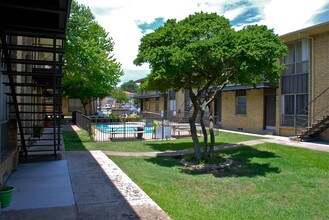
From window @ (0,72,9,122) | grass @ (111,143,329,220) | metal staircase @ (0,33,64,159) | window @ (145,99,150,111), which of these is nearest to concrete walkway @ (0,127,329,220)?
grass @ (111,143,329,220)

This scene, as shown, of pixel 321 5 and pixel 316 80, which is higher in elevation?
pixel 321 5

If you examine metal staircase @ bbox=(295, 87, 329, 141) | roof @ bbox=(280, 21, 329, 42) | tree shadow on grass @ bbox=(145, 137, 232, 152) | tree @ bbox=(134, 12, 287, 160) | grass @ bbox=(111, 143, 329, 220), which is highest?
roof @ bbox=(280, 21, 329, 42)

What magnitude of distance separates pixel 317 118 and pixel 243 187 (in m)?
11.1

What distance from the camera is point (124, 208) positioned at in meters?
5.12

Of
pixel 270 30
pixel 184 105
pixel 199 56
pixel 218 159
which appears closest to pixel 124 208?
pixel 199 56

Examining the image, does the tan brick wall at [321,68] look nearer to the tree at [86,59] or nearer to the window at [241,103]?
the window at [241,103]

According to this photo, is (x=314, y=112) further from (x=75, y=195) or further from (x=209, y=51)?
(x=75, y=195)

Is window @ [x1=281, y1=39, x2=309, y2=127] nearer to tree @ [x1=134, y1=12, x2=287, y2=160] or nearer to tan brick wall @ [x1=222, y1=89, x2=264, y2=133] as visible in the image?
tan brick wall @ [x1=222, y1=89, x2=264, y2=133]

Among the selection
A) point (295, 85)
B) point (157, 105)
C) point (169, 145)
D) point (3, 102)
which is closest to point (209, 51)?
point (3, 102)

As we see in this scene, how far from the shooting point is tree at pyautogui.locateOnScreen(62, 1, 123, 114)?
Answer: 20.0 m

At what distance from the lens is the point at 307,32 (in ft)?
53.1

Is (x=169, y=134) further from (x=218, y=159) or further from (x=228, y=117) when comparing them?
(x=228, y=117)

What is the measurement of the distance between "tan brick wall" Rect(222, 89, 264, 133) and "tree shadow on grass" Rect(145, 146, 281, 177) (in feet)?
26.0

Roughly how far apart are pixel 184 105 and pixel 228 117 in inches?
333
